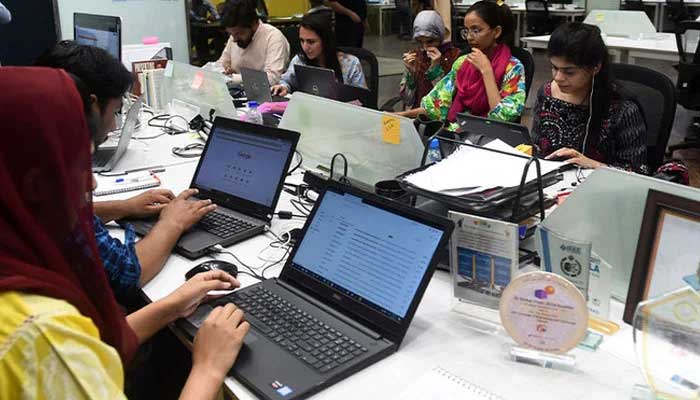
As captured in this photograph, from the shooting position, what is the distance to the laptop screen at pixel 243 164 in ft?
5.76

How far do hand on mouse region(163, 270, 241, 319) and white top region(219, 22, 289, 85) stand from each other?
2.70 m

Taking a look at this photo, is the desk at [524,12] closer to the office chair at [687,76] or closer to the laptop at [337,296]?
the office chair at [687,76]

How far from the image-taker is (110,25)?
9.43 feet

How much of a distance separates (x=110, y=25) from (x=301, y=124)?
4.09ft

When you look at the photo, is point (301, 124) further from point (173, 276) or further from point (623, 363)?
point (623, 363)

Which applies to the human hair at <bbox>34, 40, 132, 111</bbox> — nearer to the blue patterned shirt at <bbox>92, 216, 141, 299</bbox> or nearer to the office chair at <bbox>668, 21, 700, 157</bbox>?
the blue patterned shirt at <bbox>92, 216, 141, 299</bbox>

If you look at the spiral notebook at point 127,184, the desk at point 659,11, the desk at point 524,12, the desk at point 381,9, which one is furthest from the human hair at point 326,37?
the desk at point 381,9

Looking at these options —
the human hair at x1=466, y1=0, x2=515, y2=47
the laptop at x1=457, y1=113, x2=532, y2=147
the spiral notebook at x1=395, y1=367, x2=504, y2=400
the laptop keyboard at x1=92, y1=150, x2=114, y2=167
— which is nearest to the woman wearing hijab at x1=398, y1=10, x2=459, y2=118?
the human hair at x1=466, y1=0, x2=515, y2=47

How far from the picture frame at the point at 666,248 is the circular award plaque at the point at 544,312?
0.57ft

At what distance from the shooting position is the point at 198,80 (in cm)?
298

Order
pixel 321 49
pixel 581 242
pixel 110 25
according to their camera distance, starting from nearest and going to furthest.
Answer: pixel 581 242 → pixel 110 25 → pixel 321 49

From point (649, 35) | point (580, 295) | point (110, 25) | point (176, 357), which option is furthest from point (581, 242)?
point (649, 35)

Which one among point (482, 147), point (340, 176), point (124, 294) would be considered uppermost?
point (482, 147)

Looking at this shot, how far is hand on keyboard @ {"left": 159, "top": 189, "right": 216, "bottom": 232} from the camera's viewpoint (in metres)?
1.69
